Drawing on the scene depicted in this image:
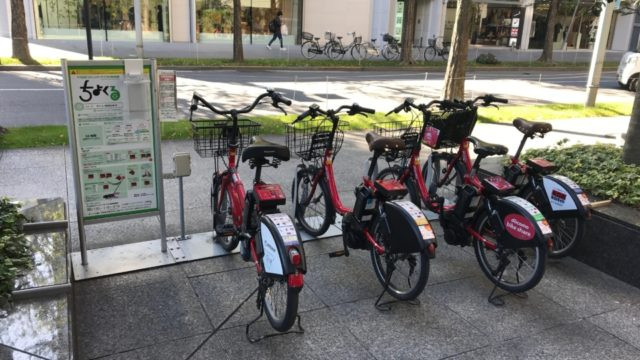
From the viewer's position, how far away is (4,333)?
2.58m

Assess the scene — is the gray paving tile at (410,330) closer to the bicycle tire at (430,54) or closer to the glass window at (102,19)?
the glass window at (102,19)

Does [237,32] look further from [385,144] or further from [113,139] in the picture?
[385,144]

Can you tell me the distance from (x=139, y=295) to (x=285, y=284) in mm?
1274

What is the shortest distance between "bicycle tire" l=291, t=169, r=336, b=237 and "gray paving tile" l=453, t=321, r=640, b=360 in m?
1.83

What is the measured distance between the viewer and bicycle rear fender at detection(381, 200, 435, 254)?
349 cm

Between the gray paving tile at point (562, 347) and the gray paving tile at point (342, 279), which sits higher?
the gray paving tile at point (342, 279)

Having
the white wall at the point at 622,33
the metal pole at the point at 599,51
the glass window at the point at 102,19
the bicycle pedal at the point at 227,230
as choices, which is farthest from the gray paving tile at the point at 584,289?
the white wall at the point at 622,33

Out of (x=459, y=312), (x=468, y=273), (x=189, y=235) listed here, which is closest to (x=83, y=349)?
(x=189, y=235)

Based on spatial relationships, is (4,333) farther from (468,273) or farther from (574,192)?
(574,192)

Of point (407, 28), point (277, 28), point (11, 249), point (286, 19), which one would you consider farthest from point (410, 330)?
point (286, 19)

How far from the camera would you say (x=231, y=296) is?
12.7ft

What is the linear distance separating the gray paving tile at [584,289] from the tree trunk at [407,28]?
17.7 meters

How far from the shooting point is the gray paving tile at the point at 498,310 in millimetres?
3613

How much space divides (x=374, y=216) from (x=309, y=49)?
2071 centimetres
